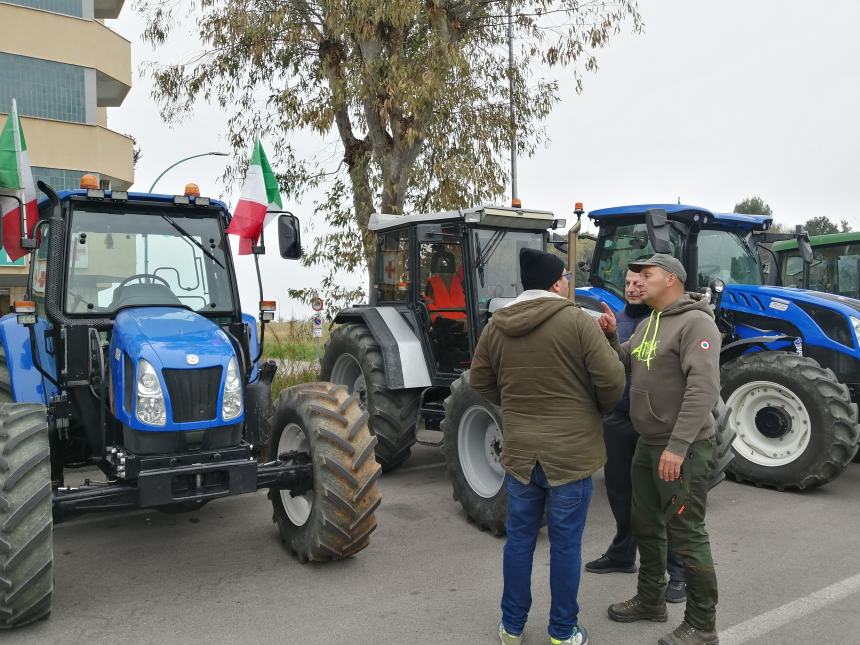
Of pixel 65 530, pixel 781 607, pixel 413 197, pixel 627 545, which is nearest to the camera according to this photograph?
pixel 781 607

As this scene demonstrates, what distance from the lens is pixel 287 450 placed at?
516 centimetres

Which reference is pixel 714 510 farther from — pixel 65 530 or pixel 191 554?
pixel 65 530

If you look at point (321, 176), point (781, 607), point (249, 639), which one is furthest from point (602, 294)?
point (321, 176)

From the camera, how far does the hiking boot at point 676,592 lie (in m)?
4.27

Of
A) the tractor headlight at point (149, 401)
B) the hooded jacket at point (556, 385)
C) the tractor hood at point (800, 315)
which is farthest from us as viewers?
the tractor hood at point (800, 315)

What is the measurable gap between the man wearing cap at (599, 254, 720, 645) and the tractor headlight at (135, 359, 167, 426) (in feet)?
8.36

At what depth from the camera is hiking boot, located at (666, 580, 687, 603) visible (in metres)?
4.27

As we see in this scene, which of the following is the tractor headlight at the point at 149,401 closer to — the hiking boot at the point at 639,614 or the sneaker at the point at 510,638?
the sneaker at the point at 510,638

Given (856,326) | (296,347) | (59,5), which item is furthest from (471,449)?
(59,5)

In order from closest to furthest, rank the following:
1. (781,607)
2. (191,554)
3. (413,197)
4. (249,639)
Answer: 1. (249,639)
2. (781,607)
3. (191,554)
4. (413,197)

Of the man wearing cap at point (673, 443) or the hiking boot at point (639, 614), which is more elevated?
the man wearing cap at point (673, 443)

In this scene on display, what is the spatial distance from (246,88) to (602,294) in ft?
26.2

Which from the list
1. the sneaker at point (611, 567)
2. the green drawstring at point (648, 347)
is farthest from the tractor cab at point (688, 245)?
the green drawstring at point (648, 347)

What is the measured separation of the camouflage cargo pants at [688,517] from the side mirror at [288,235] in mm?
2635
